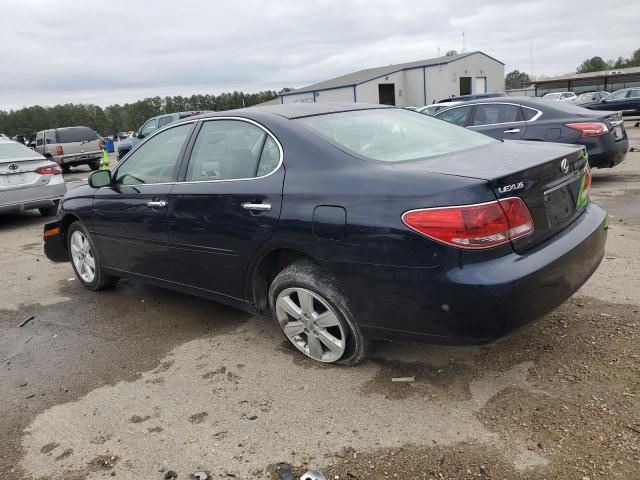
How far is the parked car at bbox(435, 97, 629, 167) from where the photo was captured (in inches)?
309

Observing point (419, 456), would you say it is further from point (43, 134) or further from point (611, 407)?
point (43, 134)

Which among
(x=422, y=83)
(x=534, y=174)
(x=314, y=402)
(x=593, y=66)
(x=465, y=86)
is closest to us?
(x=534, y=174)

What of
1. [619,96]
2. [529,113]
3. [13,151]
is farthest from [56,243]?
[619,96]

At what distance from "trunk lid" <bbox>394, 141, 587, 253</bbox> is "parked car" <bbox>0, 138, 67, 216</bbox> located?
316 inches

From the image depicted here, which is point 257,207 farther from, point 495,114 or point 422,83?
point 422,83

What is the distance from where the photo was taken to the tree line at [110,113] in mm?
80438

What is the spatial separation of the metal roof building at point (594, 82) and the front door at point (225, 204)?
49506 mm

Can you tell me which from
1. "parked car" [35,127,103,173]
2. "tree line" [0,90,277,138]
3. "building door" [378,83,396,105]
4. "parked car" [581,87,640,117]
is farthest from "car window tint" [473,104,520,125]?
"tree line" [0,90,277,138]

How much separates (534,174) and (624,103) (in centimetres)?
2532

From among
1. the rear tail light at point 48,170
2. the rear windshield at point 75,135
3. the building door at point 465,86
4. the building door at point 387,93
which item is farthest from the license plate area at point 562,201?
the building door at point 465,86

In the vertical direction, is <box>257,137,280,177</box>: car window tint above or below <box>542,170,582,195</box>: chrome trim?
above

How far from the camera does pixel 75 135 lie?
788 inches

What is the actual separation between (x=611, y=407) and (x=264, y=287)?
2122 mm

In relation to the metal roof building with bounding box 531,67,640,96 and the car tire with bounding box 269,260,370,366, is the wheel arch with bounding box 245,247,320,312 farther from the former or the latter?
the metal roof building with bounding box 531,67,640,96
